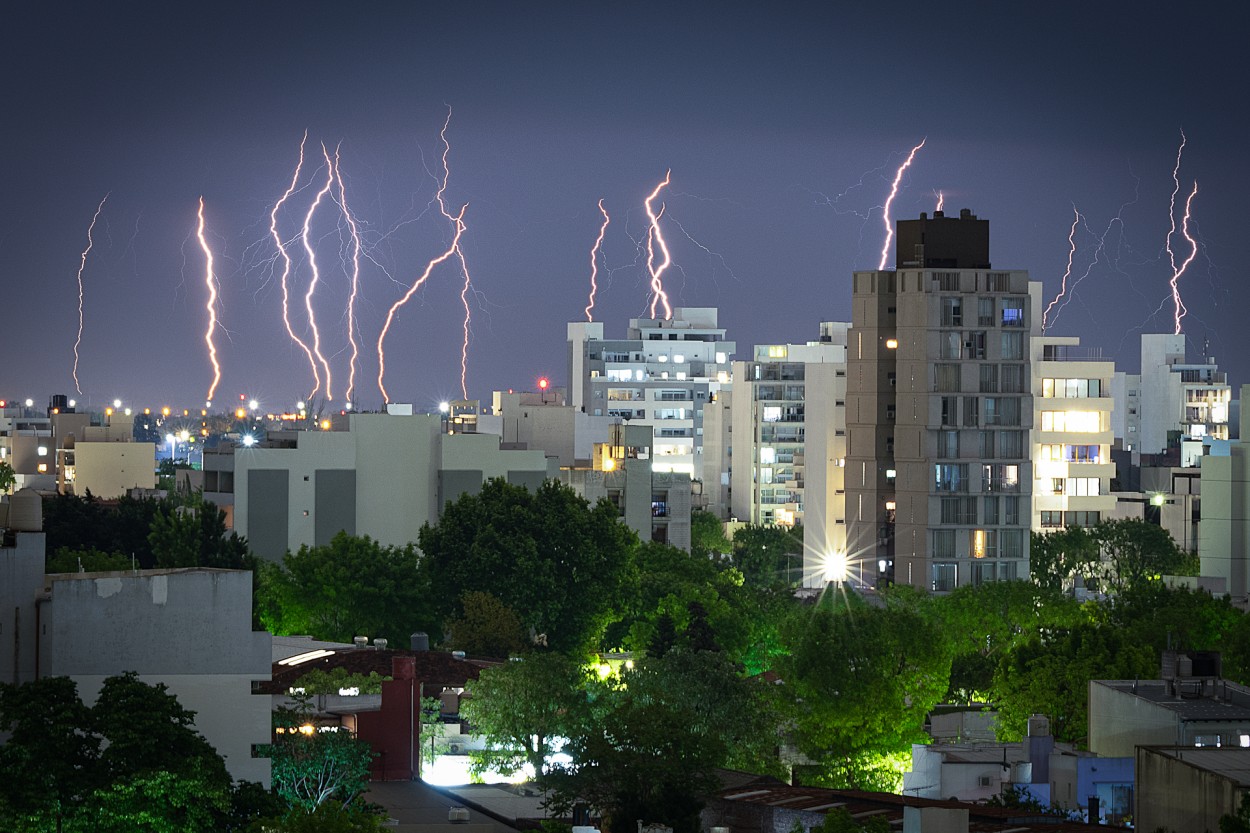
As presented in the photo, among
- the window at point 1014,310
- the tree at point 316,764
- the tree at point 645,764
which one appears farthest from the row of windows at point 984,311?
the tree at point 316,764

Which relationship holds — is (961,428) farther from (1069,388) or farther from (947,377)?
(1069,388)

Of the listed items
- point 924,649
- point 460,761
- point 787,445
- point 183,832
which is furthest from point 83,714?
point 787,445

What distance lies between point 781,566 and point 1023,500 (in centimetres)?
3172

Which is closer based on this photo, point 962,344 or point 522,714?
point 522,714

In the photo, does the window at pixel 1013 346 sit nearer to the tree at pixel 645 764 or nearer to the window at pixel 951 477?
the window at pixel 951 477

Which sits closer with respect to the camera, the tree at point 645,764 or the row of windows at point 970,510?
the tree at point 645,764

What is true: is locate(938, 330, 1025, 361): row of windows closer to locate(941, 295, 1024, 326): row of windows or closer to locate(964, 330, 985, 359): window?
locate(964, 330, 985, 359): window

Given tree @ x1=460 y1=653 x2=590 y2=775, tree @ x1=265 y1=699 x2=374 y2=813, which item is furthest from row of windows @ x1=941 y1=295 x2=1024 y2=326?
tree @ x1=265 y1=699 x2=374 y2=813

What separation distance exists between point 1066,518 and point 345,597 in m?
51.4

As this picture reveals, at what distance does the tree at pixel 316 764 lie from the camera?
142ft

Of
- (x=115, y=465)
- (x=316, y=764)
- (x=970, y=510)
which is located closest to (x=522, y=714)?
(x=316, y=764)

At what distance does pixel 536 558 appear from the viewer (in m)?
80.2

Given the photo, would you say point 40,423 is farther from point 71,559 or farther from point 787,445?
point 71,559

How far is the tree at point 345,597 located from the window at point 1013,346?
25.8 m
